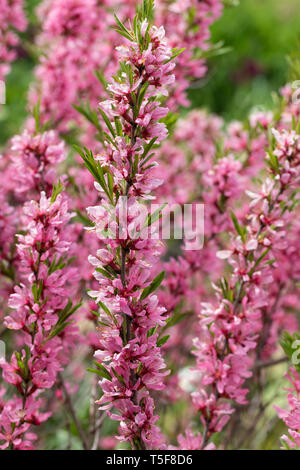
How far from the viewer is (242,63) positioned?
514 centimetres

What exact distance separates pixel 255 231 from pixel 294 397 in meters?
0.32

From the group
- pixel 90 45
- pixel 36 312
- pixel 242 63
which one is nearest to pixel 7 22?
pixel 90 45

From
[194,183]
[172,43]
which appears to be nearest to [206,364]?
[172,43]

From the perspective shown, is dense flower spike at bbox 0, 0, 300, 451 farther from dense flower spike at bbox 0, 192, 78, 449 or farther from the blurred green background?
the blurred green background

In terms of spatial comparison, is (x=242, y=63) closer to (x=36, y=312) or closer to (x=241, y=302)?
(x=241, y=302)

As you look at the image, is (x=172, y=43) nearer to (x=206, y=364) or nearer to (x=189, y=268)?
(x=189, y=268)

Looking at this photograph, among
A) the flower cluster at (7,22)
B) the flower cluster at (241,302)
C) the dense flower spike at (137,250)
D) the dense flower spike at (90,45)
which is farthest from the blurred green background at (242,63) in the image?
the flower cluster at (241,302)

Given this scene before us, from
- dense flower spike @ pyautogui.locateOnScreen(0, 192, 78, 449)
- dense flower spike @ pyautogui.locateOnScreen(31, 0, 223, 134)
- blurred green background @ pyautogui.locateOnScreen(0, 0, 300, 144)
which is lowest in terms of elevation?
dense flower spike @ pyautogui.locateOnScreen(0, 192, 78, 449)

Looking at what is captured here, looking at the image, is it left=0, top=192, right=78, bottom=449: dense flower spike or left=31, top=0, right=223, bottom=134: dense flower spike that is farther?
left=31, top=0, right=223, bottom=134: dense flower spike

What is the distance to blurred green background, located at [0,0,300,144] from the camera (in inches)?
165

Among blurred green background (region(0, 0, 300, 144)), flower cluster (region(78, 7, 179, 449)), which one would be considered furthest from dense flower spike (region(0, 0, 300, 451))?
blurred green background (region(0, 0, 300, 144))

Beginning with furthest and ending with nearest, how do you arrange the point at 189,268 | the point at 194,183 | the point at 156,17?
the point at 194,183 → the point at 156,17 → the point at 189,268

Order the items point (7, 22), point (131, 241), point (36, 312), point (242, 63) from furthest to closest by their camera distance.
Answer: point (242, 63) < point (7, 22) < point (36, 312) < point (131, 241)

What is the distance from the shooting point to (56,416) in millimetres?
1862
